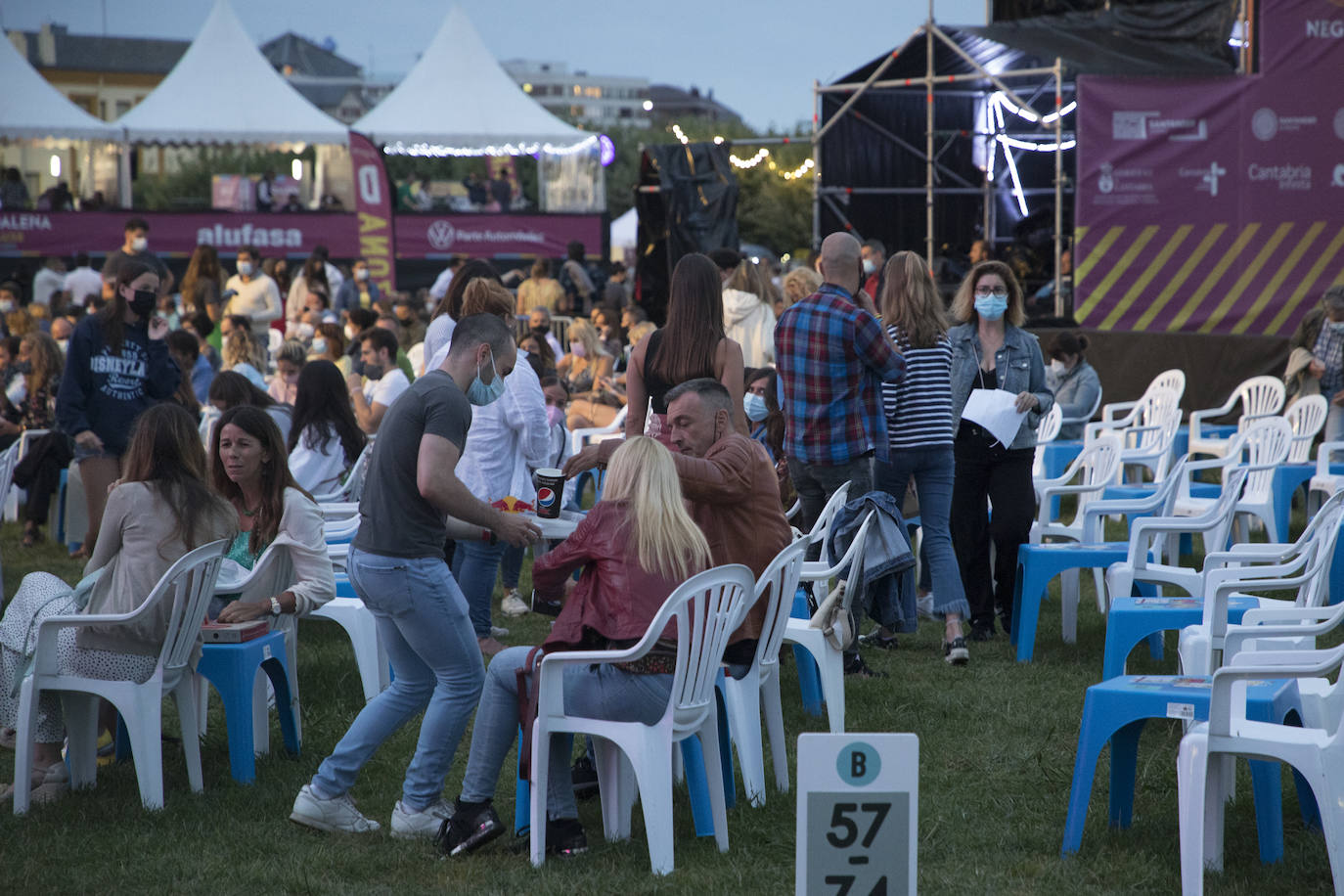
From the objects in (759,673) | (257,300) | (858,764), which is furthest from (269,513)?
(257,300)

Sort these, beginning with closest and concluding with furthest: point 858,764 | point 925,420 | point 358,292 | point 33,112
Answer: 1. point 858,764
2. point 925,420
3. point 358,292
4. point 33,112

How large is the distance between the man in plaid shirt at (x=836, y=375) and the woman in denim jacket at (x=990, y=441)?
74 cm

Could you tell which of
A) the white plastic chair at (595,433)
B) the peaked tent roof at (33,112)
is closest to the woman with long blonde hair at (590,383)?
the white plastic chair at (595,433)

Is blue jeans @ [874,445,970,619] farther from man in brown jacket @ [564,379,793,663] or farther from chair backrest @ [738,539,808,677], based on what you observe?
chair backrest @ [738,539,808,677]

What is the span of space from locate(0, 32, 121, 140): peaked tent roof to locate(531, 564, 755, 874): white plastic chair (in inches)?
836

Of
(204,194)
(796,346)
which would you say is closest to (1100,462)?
(796,346)

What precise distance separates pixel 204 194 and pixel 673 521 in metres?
48.5

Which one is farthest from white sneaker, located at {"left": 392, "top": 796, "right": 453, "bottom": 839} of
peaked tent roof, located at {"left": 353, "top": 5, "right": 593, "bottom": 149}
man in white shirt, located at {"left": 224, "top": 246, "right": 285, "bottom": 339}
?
peaked tent roof, located at {"left": 353, "top": 5, "right": 593, "bottom": 149}

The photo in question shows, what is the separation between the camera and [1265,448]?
8.13m

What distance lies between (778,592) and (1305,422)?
6416mm

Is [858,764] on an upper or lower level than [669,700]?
upper

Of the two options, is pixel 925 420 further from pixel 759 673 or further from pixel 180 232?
pixel 180 232

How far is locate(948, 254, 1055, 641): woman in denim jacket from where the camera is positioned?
6.54 m

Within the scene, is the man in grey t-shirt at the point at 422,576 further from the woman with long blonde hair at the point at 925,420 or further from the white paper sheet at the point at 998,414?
the white paper sheet at the point at 998,414
